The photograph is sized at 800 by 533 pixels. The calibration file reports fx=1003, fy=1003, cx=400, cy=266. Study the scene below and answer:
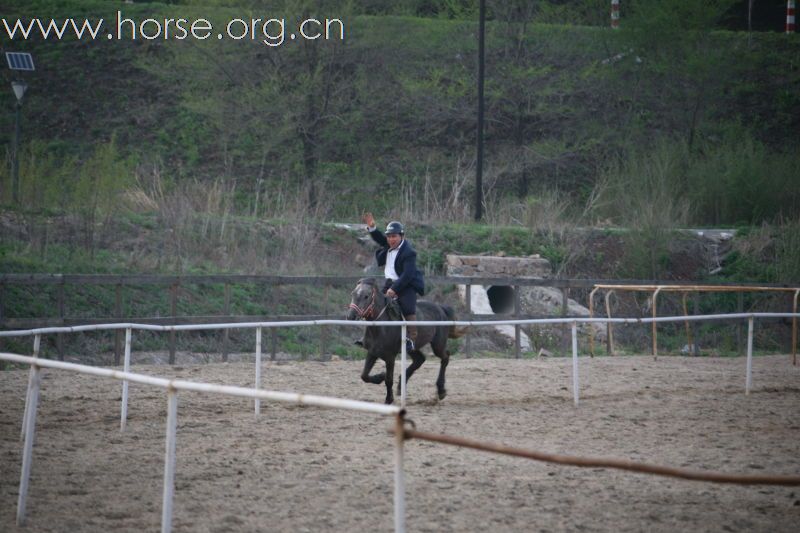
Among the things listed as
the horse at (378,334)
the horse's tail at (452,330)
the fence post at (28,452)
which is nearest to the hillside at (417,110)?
the horse's tail at (452,330)

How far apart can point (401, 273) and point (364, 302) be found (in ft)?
2.84

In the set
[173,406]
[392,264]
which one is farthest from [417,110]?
[173,406]

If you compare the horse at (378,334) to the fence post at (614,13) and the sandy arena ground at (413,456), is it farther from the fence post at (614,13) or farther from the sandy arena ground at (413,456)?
the fence post at (614,13)

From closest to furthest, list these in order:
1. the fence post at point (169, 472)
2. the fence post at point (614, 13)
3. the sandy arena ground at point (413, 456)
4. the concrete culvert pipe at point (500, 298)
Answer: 1. the fence post at point (169, 472)
2. the sandy arena ground at point (413, 456)
3. the concrete culvert pipe at point (500, 298)
4. the fence post at point (614, 13)

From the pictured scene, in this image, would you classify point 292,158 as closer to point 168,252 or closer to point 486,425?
point 168,252

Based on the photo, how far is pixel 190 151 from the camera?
37.1 metres

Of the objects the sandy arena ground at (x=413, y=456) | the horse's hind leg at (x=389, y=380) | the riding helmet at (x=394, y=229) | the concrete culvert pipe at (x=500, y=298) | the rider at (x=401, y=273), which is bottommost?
the sandy arena ground at (x=413, y=456)

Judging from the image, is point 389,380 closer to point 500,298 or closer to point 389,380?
point 389,380

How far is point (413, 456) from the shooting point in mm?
8969

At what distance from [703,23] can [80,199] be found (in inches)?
1004

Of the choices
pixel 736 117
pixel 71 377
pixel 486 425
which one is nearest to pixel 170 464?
pixel 486 425

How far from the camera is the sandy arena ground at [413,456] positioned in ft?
22.1

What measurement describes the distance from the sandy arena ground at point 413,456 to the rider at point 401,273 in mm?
1183

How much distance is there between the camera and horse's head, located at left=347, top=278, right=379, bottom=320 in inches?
477
